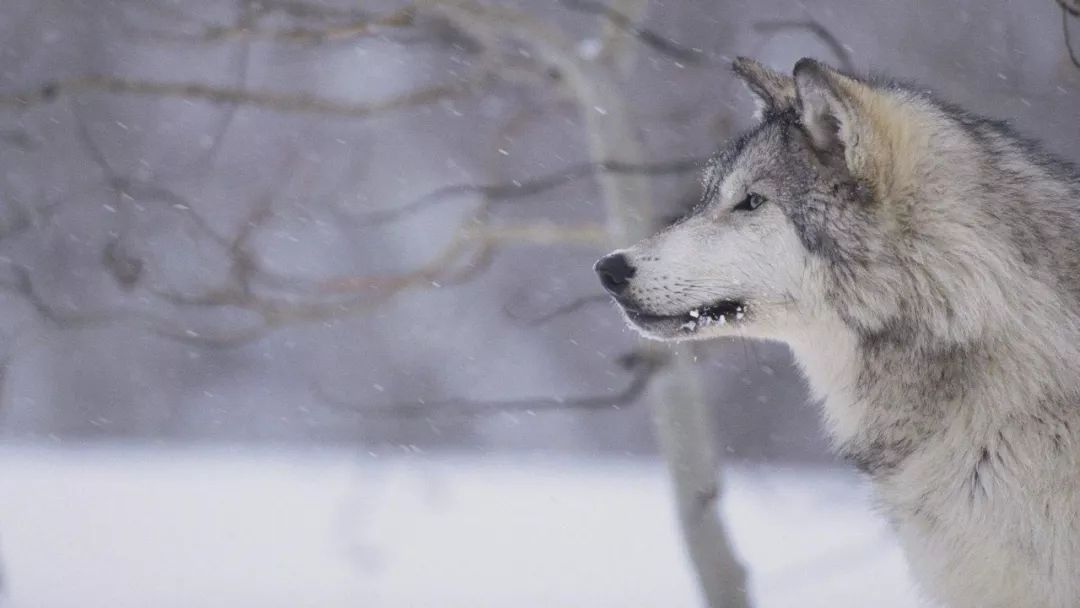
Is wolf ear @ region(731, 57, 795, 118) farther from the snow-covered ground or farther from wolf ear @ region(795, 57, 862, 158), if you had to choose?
the snow-covered ground

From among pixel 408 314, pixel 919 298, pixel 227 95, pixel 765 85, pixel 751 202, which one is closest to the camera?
pixel 919 298

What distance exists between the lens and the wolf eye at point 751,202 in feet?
9.03

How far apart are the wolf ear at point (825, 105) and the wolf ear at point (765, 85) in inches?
6.7

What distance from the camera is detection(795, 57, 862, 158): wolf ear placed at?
2.52 meters

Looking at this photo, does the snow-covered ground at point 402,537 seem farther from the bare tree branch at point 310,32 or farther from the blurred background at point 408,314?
the bare tree branch at point 310,32

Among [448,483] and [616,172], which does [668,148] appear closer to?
[616,172]

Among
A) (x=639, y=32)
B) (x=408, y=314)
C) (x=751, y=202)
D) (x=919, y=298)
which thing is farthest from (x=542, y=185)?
(x=408, y=314)

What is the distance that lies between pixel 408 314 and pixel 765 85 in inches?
345

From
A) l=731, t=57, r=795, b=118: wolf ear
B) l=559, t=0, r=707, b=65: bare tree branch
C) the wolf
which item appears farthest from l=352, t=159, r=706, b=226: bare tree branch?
the wolf

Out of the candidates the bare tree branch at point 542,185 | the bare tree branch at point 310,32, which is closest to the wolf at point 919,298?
the bare tree branch at point 542,185

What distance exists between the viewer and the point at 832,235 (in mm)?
2625

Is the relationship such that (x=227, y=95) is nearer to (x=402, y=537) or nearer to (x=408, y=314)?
(x=402, y=537)

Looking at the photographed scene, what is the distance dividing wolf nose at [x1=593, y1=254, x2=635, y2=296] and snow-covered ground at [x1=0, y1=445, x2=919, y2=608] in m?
1.53

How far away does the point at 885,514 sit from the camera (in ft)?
8.76
